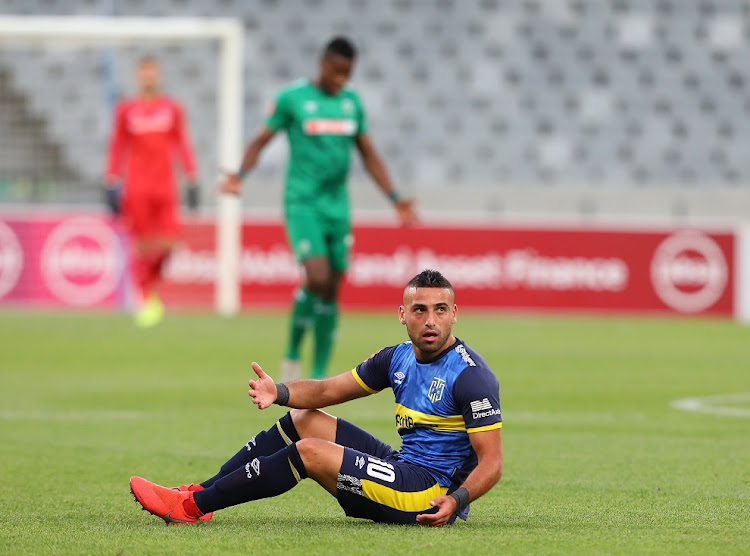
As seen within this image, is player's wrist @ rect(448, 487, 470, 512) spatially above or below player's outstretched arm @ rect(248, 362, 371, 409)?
below

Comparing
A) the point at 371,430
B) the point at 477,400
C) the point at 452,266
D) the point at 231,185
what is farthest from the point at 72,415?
the point at 452,266

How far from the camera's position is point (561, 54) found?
23281 millimetres

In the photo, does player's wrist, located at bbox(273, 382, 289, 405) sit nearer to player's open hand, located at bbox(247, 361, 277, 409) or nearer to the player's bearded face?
player's open hand, located at bbox(247, 361, 277, 409)

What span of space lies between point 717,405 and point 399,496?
528 cm

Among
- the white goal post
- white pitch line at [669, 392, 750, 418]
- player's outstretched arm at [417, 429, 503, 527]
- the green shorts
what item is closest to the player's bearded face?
player's outstretched arm at [417, 429, 503, 527]

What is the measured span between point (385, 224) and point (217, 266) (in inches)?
97.3

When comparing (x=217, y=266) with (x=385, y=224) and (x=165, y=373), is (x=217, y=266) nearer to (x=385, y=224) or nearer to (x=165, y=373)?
(x=385, y=224)

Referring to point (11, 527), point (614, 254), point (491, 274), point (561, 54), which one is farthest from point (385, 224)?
point (11, 527)

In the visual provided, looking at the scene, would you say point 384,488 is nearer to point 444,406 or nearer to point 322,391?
point 444,406

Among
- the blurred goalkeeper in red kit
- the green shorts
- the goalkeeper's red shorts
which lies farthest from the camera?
the goalkeeper's red shorts

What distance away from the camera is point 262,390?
4848 millimetres

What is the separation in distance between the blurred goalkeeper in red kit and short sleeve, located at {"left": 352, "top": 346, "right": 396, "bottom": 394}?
1064 centimetres

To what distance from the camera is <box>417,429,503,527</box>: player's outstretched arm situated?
185 inches

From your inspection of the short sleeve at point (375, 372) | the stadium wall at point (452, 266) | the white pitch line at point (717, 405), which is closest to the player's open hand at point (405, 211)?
the white pitch line at point (717, 405)
